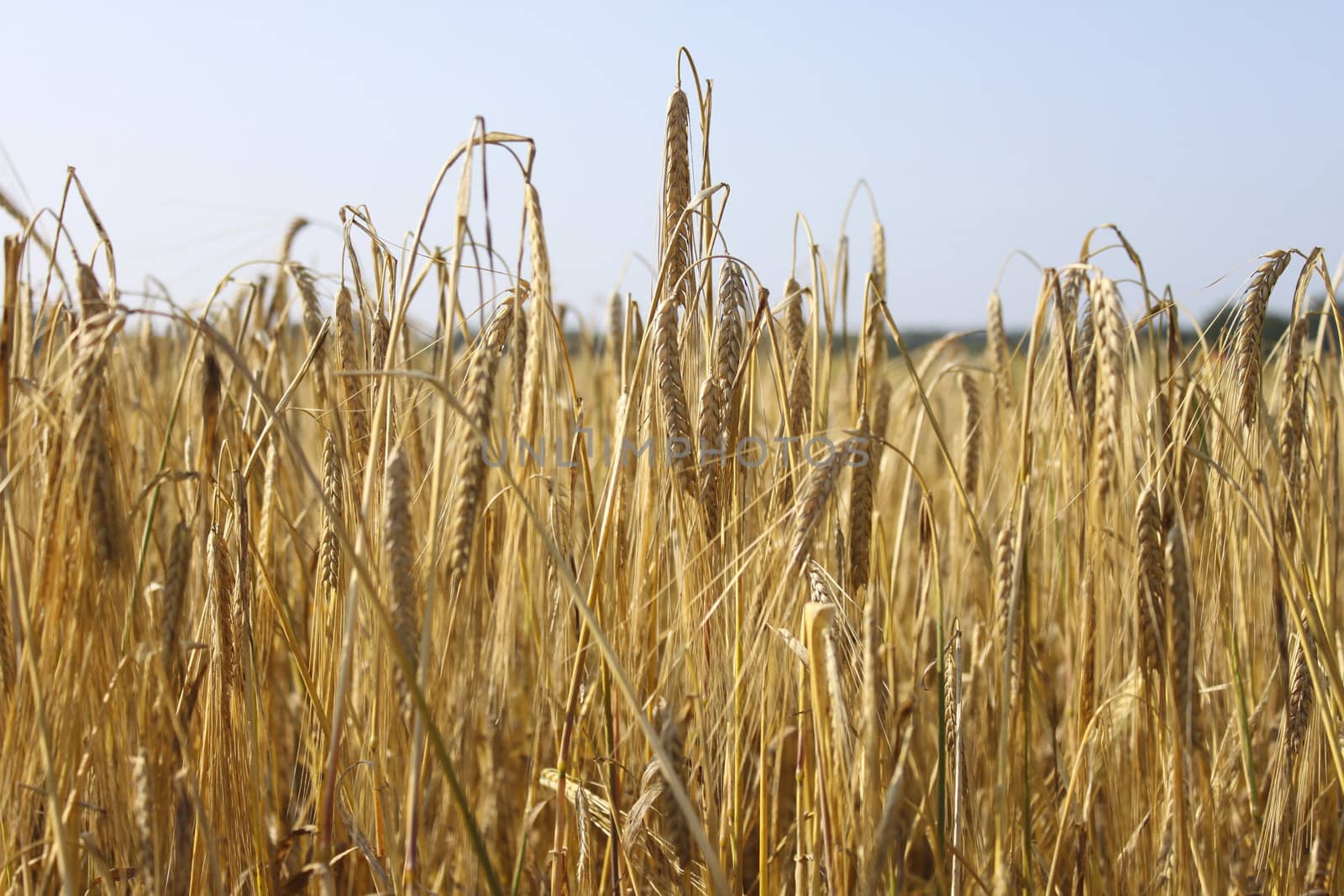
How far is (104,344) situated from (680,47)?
0.71 m

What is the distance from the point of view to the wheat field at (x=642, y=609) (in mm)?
773

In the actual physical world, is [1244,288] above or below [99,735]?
above

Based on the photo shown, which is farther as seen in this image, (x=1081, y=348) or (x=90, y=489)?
(x=1081, y=348)

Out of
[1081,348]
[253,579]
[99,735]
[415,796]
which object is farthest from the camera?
[1081,348]

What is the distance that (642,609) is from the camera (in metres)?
1.03

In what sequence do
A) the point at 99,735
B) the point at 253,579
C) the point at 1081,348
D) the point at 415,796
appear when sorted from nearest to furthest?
1. the point at 415,796
2. the point at 99,735
3. the point at 253,579
4. the point at 1081,348

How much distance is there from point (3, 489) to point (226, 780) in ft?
1.44

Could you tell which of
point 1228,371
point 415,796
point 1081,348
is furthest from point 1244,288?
point 415,796

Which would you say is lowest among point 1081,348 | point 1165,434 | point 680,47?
point 1165,434

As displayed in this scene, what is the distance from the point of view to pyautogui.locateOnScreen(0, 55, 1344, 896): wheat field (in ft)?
2.54

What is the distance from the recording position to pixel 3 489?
72 centimetres

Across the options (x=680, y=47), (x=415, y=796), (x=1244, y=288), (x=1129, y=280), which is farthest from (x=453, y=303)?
(x=1244, y=288)

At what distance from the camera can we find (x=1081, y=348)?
1.22 m

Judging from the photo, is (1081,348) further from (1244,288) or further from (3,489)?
(3,489)
